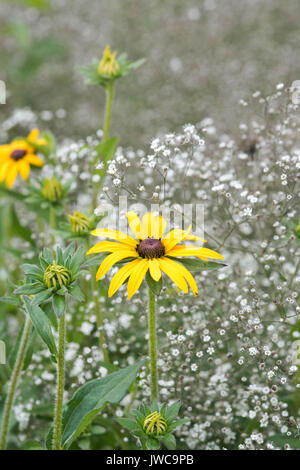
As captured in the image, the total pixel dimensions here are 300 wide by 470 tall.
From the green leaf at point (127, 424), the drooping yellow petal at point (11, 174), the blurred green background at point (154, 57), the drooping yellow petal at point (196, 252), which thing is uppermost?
the blurred green background at point (154, 57)

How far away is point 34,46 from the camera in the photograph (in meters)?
3.67

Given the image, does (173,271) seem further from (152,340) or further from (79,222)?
(79,222)

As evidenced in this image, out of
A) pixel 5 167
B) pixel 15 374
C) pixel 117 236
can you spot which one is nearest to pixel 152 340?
pixel 117 236

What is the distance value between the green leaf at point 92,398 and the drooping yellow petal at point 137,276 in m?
0.22

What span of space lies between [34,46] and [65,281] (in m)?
2.94

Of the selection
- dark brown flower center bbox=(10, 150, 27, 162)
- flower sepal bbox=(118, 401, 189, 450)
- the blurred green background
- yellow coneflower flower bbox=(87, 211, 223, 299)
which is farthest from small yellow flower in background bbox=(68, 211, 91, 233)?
the blurred green background

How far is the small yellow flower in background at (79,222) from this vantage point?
148 cm

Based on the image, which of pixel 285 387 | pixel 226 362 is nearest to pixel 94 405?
pixel 226 362

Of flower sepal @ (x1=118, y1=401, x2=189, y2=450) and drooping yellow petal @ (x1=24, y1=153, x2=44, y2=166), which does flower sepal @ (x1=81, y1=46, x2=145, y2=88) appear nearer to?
drooping yellow petal @ (x1=24, y1=153, x2=44, y2=166)

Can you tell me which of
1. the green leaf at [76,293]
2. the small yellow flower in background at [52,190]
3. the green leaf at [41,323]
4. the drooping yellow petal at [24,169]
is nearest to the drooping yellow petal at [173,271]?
the green leaf at [76,293]

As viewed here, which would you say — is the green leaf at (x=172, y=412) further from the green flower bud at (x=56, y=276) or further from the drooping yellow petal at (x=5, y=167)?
the drooping yellow petal at (x=5, y=167)

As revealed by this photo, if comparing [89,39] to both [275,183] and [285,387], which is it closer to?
[275,183]

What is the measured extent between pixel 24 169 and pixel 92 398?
3.33 feet

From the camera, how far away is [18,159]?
80.9 inches
